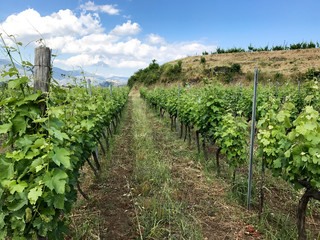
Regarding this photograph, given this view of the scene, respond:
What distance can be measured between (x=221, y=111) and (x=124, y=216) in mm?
3297

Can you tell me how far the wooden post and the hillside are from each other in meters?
19.3

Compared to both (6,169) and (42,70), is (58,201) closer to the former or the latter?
(6,169)

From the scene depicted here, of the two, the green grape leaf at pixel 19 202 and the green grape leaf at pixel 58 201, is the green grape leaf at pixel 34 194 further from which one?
the green grape leaf at pixel 58 201

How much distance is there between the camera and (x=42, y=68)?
204cm

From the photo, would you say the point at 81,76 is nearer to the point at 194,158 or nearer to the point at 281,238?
the point at 194,158

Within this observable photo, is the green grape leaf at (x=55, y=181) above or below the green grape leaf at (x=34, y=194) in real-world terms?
above

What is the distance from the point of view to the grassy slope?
23484 mm

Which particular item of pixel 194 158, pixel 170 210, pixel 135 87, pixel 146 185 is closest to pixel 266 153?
pixel 170 210

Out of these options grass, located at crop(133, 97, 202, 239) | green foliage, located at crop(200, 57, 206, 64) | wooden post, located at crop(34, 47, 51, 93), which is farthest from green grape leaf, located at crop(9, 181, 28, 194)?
green foliage, located at crop(200, 57, 206, 64)

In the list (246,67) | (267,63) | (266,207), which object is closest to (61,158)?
(266,207)

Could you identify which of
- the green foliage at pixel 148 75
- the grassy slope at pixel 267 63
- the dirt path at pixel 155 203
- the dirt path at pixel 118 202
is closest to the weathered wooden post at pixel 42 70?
the dirt path at pixel 118 202

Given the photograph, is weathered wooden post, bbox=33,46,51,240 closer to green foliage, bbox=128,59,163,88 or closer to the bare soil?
the bare soil

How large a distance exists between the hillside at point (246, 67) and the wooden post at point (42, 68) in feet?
63.3

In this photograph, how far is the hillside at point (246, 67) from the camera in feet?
76.5
